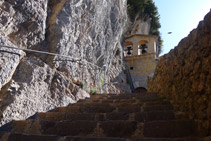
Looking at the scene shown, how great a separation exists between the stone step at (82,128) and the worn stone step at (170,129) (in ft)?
0.55

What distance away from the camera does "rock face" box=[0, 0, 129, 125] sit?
281cm

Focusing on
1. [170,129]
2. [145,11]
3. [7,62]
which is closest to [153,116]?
[170,129]

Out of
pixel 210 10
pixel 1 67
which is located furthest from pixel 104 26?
pixel 210 10

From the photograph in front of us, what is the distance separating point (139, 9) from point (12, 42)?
15.1 meters

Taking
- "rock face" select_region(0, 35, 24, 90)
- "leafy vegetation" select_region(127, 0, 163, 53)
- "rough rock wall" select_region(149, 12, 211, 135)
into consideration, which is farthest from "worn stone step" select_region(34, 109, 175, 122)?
"leafy vegetation" select_region(127, 0, 163, 53)

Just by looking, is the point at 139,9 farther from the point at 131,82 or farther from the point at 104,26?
the point at 104,26

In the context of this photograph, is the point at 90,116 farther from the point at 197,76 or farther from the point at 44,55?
the point at 44,55

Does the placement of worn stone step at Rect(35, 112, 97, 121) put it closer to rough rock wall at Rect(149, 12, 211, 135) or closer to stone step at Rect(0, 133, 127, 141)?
stone step at Rect(0, 133, 127, 141)

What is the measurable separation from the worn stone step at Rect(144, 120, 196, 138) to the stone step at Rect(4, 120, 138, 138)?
17 centimetres

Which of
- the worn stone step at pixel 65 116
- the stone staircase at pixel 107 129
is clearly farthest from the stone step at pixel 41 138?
the worn stone step at pixel 65 116

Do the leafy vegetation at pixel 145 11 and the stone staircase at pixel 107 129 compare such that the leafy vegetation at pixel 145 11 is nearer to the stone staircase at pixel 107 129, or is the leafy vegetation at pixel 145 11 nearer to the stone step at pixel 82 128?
the stone staircase at pixel 107 129

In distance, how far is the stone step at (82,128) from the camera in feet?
6.94

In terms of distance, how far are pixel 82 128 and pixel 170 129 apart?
1010 mm

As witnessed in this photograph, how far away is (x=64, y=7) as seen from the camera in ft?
14.9
